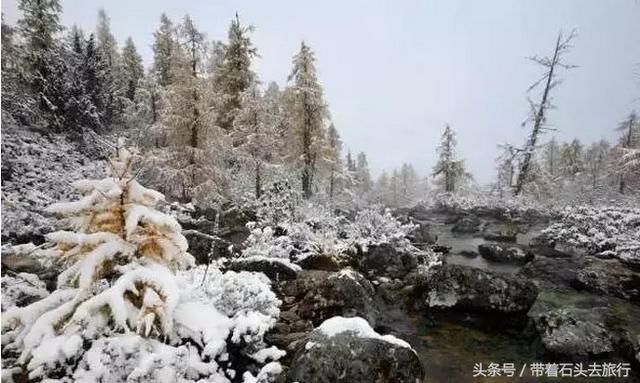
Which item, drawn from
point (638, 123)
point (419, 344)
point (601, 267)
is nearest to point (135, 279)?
point (419, 344)

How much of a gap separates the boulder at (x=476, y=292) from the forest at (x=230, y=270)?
33mm

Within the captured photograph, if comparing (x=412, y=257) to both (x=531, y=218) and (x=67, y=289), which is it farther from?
(x=531, y=218)

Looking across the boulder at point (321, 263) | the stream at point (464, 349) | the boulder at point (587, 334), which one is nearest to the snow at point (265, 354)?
the stream at point (464, 349)

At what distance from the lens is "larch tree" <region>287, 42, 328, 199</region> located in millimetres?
24094

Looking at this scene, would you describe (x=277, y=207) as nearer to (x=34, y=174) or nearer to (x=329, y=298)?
(x=329, y=298)

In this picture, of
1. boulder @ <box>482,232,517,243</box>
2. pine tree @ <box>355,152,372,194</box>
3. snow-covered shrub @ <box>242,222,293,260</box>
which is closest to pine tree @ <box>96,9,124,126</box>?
snow-covered shrub @ <box>242,222,293,260</box>

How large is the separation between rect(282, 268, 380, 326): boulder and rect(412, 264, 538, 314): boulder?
5.50ft

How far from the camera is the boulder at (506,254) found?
1357 cm

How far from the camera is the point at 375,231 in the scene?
13492mm

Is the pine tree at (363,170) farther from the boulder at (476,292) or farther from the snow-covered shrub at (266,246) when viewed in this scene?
the boulder at (476,292)

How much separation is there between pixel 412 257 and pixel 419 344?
16.4ft

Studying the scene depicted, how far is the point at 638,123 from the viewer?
44219 mm

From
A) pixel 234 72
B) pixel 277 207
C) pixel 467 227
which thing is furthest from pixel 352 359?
pixel 234 72

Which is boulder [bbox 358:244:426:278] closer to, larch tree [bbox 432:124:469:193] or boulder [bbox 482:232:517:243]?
boulder [bbox 482:232:517:243]
